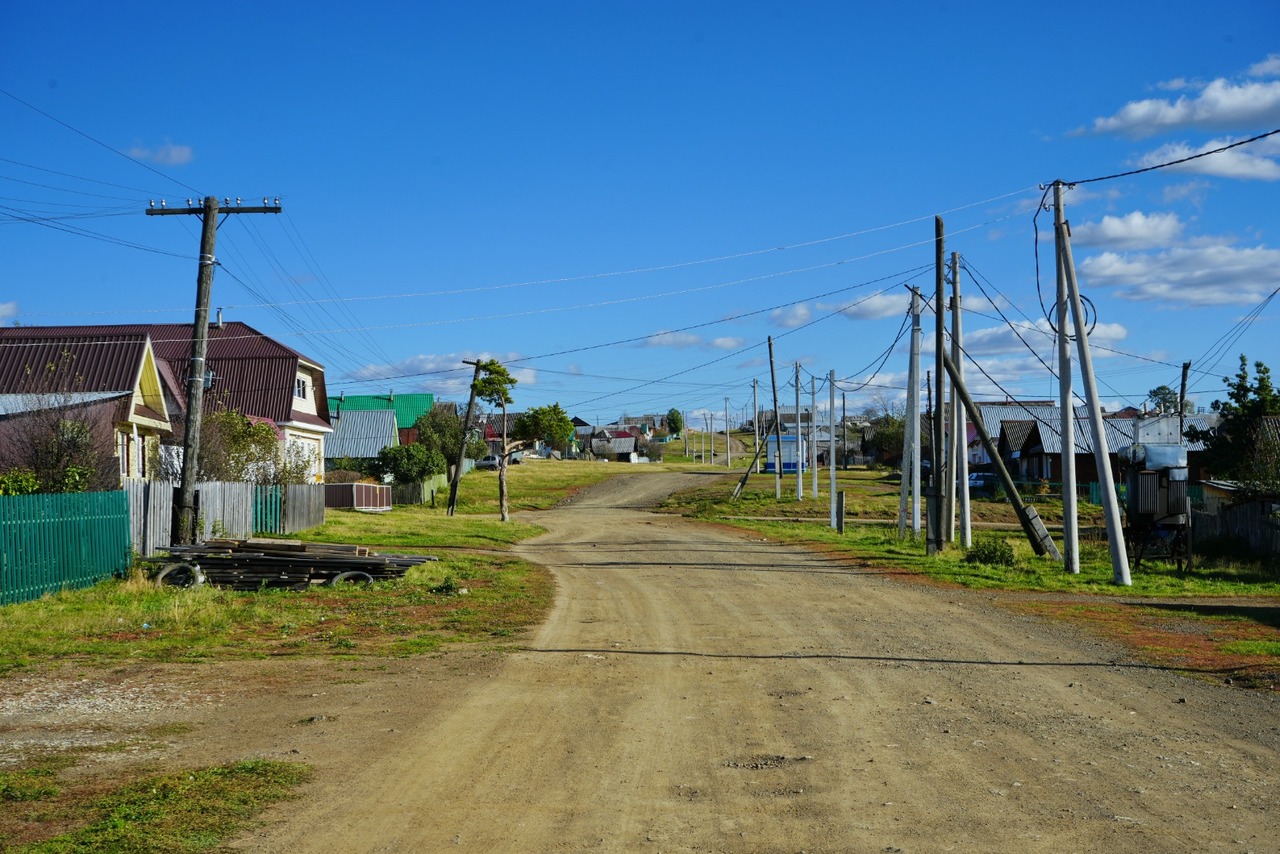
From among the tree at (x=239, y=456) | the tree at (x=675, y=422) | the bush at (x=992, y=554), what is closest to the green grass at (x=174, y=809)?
the bush at (x=992, y=554)

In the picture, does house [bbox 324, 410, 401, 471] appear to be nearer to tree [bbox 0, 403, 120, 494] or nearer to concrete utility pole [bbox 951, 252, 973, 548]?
tree [bbox 0, 403, 120, 494]

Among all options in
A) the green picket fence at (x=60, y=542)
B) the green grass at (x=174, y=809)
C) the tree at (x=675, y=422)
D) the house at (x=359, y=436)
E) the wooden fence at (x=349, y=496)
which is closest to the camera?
the green grass at (x=174, y=809)

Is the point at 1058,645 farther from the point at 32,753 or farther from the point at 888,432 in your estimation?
the point at 888,432

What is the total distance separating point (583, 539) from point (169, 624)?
2225cm

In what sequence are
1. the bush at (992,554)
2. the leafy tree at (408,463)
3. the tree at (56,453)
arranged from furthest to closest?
the leafy tree at (408,463), the bush at (992,554), the tree at (56,453)

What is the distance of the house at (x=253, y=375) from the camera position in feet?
145

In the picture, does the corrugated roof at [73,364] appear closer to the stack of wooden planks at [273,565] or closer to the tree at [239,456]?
the tree at [239,456]

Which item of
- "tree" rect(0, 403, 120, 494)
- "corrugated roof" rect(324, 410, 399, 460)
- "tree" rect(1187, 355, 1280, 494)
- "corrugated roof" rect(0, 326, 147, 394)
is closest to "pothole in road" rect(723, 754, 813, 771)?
"tree" rect(0, 403, 120, 494)

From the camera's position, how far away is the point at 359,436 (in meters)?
68.1

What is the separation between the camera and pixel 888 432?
10794 cm

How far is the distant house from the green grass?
242 ft

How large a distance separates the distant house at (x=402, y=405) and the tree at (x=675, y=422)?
333 feet

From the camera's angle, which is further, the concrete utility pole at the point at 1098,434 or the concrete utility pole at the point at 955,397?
the concrete utility pole at the point at 955,397

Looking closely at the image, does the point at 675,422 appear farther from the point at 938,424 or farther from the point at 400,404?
the point at 938,424
